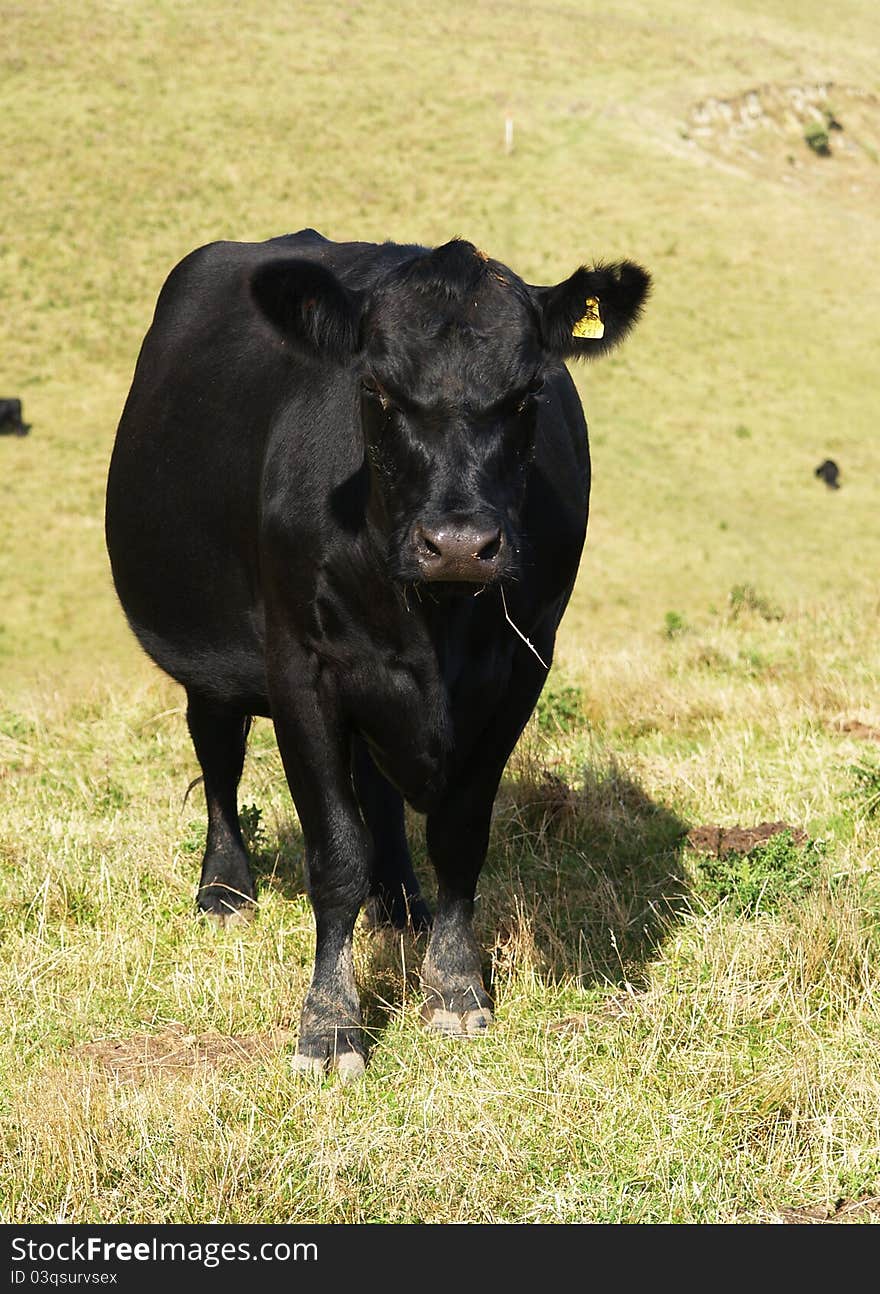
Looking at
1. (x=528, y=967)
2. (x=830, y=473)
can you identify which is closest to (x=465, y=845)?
(x=528, y=967)

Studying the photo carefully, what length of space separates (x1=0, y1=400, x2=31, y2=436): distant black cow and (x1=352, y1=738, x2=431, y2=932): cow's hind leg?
1121 inches

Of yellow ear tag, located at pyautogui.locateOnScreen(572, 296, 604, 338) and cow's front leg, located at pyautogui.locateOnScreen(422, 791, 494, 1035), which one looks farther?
cow's front leg, located at pyautogui.locateOnScreen(422, 791, 494, 1035)

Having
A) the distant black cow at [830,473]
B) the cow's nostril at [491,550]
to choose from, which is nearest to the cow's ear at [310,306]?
the cow's nostril at [491,550]

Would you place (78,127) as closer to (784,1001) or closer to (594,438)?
(594,438)

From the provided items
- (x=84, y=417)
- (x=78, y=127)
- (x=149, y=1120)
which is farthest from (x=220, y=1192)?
(x=78, y=127)

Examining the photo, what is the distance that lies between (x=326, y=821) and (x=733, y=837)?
6.49ft

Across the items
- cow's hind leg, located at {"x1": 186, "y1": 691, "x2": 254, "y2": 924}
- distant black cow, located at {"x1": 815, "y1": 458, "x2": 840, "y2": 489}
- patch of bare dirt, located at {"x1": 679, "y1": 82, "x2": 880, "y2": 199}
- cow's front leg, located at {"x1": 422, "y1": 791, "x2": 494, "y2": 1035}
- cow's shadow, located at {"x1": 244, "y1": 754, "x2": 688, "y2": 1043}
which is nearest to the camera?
cow's front leg, located at {"x1": 422, "y1": 791, "x2": 494, "y2": 1035}

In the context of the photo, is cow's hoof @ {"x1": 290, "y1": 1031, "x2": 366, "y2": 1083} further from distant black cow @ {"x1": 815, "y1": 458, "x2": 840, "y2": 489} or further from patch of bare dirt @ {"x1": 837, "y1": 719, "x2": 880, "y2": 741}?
distant black cow @ {"x1": 815, "y1": 458, "x2": 840, "y2": 489}

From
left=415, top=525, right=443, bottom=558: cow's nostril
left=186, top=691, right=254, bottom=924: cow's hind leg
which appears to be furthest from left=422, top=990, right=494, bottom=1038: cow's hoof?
left=415, top=525, right=443, bottom=558: cow's nostril

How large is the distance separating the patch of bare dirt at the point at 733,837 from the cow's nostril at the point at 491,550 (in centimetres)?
250

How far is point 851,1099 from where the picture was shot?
4.26m

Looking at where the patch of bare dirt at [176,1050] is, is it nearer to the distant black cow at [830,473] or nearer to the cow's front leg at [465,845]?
the cow's front leg at [465,845]

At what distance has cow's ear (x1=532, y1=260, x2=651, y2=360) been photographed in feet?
15.7

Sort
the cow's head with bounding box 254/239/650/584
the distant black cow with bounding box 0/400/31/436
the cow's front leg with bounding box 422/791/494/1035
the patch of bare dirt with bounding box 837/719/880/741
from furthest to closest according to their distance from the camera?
the distant black cow with bounding box 0/400/31/436 < the patch of bare dirt with bounding box 837/719/880/741 < the cow's front leg with bounding box 422/791/494/1035 < the cow's head with bounding box 254/239/650/584
